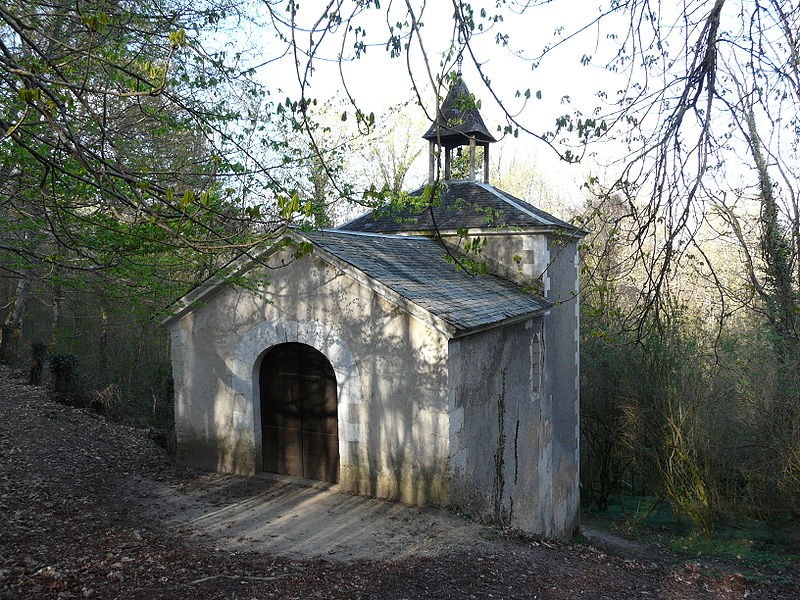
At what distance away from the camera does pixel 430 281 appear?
9.34 metres

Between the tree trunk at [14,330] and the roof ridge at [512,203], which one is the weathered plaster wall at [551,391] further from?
the tree trunk at [14,330]

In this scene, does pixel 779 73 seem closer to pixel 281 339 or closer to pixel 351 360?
pixel 351 360

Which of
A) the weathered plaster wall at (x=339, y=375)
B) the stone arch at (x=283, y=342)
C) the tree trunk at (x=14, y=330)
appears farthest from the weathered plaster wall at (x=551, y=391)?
the tree trunk at (x=14, y=330)

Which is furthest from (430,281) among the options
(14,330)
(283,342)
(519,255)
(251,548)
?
(14,330)

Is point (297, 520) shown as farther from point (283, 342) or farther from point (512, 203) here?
point (512, 203)

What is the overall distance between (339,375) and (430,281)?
1.90 metres

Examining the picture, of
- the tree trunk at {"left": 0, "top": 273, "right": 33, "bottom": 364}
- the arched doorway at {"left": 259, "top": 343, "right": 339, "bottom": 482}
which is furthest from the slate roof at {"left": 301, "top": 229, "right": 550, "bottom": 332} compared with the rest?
the tree trunk at {"left": 0, "top": 273, "right": 33, "bottom": 364}

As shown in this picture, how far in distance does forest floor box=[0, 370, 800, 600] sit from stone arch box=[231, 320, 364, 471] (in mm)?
767

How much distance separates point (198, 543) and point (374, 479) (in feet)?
8.04

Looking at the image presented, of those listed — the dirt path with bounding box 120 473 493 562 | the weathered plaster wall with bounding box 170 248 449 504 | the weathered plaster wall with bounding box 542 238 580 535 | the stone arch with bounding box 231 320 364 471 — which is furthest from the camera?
the weathered plaster wall with bounding box 542 238 580 535

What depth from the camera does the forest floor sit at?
18.8ft

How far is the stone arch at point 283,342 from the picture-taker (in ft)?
28.5

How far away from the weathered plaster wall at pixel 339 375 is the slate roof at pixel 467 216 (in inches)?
112

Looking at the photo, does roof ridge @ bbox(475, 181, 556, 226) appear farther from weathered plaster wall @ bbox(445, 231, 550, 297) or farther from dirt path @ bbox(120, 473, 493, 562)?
dirt path @ bbox(120, 473, 493, 562)
